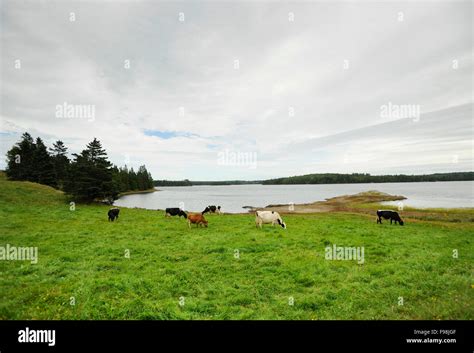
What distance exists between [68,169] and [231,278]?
40.0 m

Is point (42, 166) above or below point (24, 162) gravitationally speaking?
below

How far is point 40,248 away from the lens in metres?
12.1

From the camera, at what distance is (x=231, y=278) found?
8727 mm

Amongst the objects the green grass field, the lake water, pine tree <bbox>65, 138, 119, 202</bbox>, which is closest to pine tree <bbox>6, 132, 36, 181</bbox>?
the lake water

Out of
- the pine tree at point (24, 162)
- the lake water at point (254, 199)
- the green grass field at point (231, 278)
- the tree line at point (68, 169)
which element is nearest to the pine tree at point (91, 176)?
the tree line at point (68, 169)

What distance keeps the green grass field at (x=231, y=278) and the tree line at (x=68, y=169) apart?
67.4 feet

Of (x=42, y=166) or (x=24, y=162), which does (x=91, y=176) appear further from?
(x=24, y=162)

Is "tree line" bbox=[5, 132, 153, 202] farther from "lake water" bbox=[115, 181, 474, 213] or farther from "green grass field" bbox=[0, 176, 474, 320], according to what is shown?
"green grass field" bbox=[0, 176, 474, 320]

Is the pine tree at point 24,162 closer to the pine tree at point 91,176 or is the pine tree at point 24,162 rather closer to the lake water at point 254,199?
the lake water at point 254,199

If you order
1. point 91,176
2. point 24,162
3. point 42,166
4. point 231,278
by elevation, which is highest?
point 24,162

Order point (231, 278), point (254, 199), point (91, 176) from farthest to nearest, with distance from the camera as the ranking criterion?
point (254, 199), point (91, 176), point (231, 278)

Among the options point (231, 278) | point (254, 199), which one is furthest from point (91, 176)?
point (254, 199)

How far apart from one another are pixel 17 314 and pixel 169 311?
392 cm
